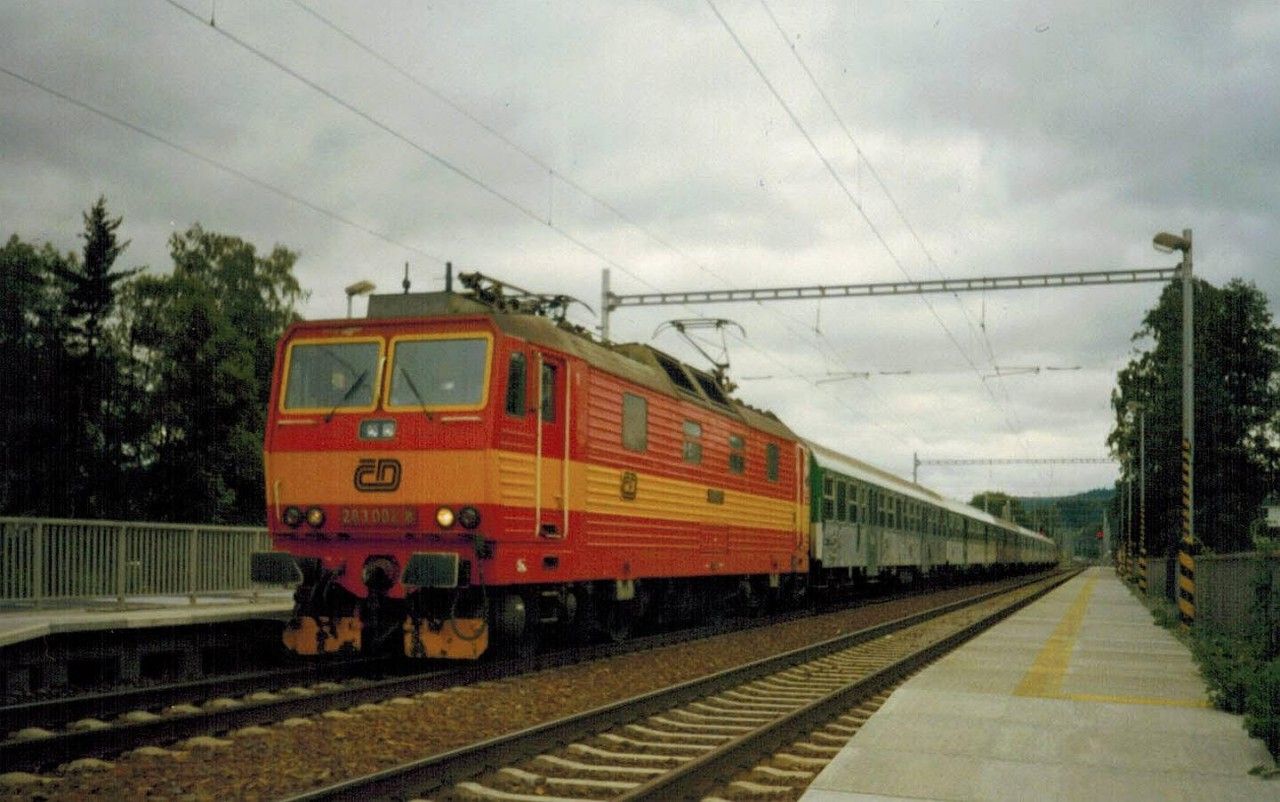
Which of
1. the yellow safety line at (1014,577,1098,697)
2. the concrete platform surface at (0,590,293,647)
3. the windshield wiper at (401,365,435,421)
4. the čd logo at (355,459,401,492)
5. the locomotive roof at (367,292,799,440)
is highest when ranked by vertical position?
the locomotive roof at (367,292,799,440)

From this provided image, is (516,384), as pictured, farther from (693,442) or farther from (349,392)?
(693,442)

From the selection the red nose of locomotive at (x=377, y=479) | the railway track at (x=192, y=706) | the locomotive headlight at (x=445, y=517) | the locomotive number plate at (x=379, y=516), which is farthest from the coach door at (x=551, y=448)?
the railway track at (x=192, y=706)

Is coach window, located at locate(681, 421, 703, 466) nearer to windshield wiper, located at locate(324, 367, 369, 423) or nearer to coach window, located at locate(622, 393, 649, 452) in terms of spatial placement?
coach window, located at locate(622, 393, 649, 452)

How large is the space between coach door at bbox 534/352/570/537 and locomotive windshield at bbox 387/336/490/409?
745 millimetres

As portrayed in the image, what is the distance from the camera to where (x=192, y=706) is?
9492mm

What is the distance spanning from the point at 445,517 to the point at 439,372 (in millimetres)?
1471

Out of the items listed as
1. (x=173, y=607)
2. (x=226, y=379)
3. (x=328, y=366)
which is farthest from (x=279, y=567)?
(x=226, y=379)

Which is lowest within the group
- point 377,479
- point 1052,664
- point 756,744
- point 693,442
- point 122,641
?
point 1052,664

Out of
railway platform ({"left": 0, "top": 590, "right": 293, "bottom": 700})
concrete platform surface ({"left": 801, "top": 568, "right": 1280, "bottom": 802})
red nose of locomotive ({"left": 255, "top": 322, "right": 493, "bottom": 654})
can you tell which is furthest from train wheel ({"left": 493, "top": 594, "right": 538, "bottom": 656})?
concrete platform surface ({"left": 801, "top": 568, "right": 1280, "bottom": 802})

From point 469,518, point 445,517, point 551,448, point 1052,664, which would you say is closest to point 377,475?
point 445,517

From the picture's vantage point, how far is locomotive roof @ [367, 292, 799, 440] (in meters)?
12.3

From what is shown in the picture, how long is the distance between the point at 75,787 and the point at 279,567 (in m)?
4.76

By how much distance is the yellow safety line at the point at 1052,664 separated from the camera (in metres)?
10.9

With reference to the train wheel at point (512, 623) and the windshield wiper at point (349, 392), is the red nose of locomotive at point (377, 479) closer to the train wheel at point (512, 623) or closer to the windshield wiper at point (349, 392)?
the windshield wiper at point (349, 392)
